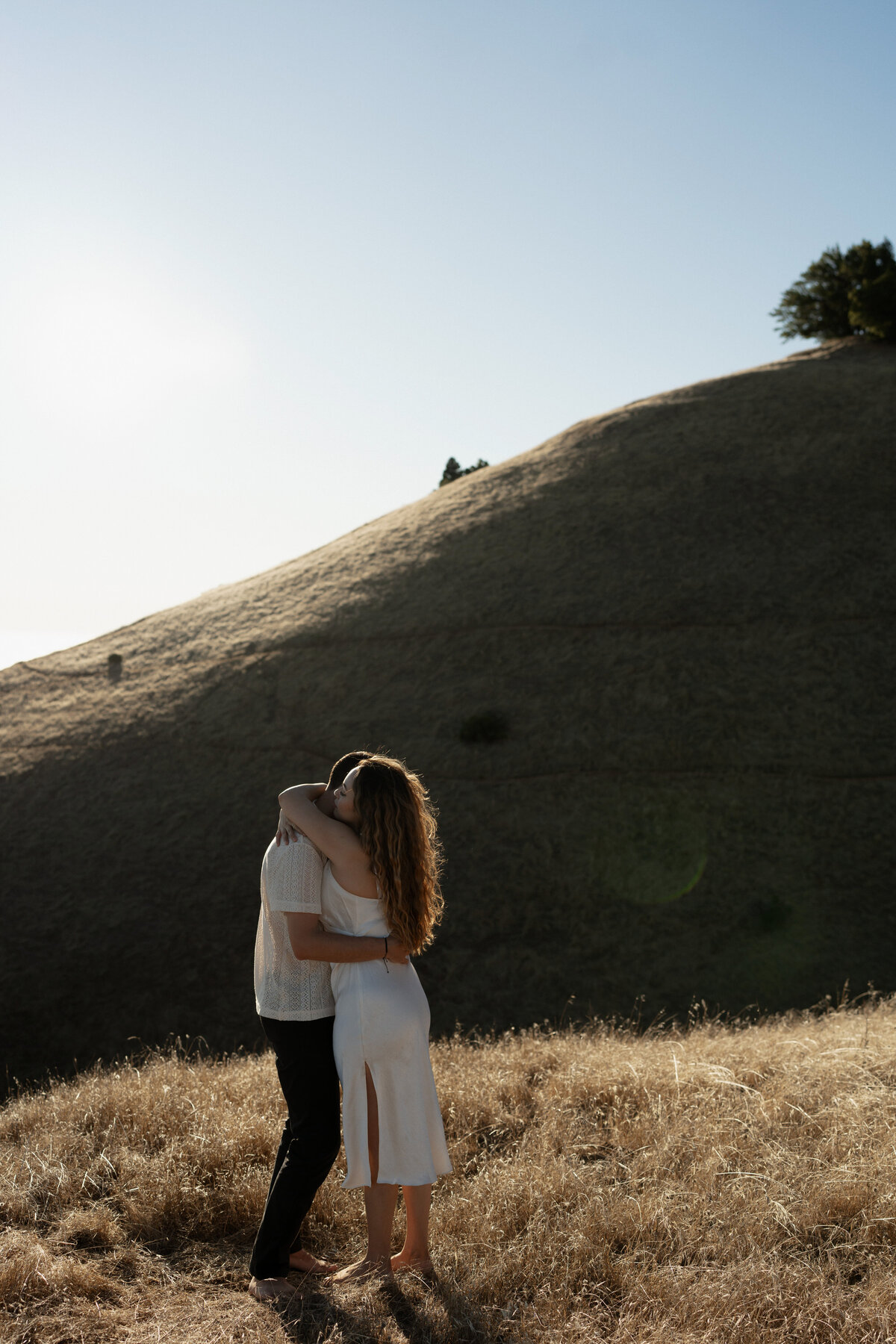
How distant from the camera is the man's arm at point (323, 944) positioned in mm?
4098

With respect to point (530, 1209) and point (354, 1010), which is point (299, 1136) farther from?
point (530, 1209)

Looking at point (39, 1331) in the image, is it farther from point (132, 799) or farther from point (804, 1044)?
point (132, 799)

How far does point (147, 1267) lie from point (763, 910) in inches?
531

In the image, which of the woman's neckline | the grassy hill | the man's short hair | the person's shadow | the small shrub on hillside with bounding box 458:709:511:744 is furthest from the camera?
the small shrub on hillside with bounding box 458:709:511:744

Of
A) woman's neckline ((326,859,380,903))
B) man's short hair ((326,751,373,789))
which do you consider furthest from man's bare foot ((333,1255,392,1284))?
man's short hair ((326,751,373,789))

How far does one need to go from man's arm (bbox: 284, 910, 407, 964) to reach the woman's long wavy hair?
0.47 feet

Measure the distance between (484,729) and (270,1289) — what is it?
657 inches

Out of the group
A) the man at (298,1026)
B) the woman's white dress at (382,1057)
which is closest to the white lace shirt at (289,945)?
the man at (298,1026)

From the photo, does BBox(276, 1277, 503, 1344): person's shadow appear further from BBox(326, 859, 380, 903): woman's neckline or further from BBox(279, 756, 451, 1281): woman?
BBox(326, 859, 380, 903): woman's neckline

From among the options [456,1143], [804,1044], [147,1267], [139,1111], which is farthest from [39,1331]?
[804,1044]

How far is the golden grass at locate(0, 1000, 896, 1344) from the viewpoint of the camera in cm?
385

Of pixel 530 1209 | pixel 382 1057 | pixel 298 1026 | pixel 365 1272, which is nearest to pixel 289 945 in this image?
pixel 298 1026

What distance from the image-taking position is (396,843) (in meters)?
4.16

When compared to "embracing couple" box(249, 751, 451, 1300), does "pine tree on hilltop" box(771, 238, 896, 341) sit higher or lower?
higher
